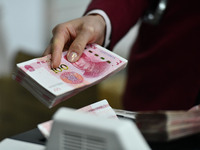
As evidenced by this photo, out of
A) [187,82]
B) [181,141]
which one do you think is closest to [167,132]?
[181,141]

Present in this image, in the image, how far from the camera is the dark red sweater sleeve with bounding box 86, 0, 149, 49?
912 mm

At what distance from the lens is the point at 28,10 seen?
7.28ft

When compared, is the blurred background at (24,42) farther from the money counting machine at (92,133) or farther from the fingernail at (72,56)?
the money counting machine at (92,133)

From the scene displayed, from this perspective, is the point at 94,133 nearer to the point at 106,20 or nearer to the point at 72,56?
the point at 72,56

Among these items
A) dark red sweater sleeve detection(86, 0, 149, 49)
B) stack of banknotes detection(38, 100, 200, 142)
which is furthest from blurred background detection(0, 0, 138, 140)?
stack of banknotes detection(38, 100, 200, 142)

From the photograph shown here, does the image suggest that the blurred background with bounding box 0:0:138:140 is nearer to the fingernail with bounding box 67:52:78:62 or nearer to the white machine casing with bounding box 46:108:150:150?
the fingernail with bounding box 67:52:78:62

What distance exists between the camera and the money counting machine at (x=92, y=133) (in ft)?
1.37

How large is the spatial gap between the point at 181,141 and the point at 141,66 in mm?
597

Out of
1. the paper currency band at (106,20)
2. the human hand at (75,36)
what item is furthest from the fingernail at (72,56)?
the paper currency band at (106,20)

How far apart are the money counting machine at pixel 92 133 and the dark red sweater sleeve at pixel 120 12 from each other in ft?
1.67

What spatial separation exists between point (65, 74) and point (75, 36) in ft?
0.44

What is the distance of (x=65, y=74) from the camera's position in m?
0.72

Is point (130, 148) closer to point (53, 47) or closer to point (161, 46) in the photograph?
point (53, 47)

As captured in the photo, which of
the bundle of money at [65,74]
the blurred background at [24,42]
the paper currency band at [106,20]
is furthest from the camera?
the blurred background at [24,42]
